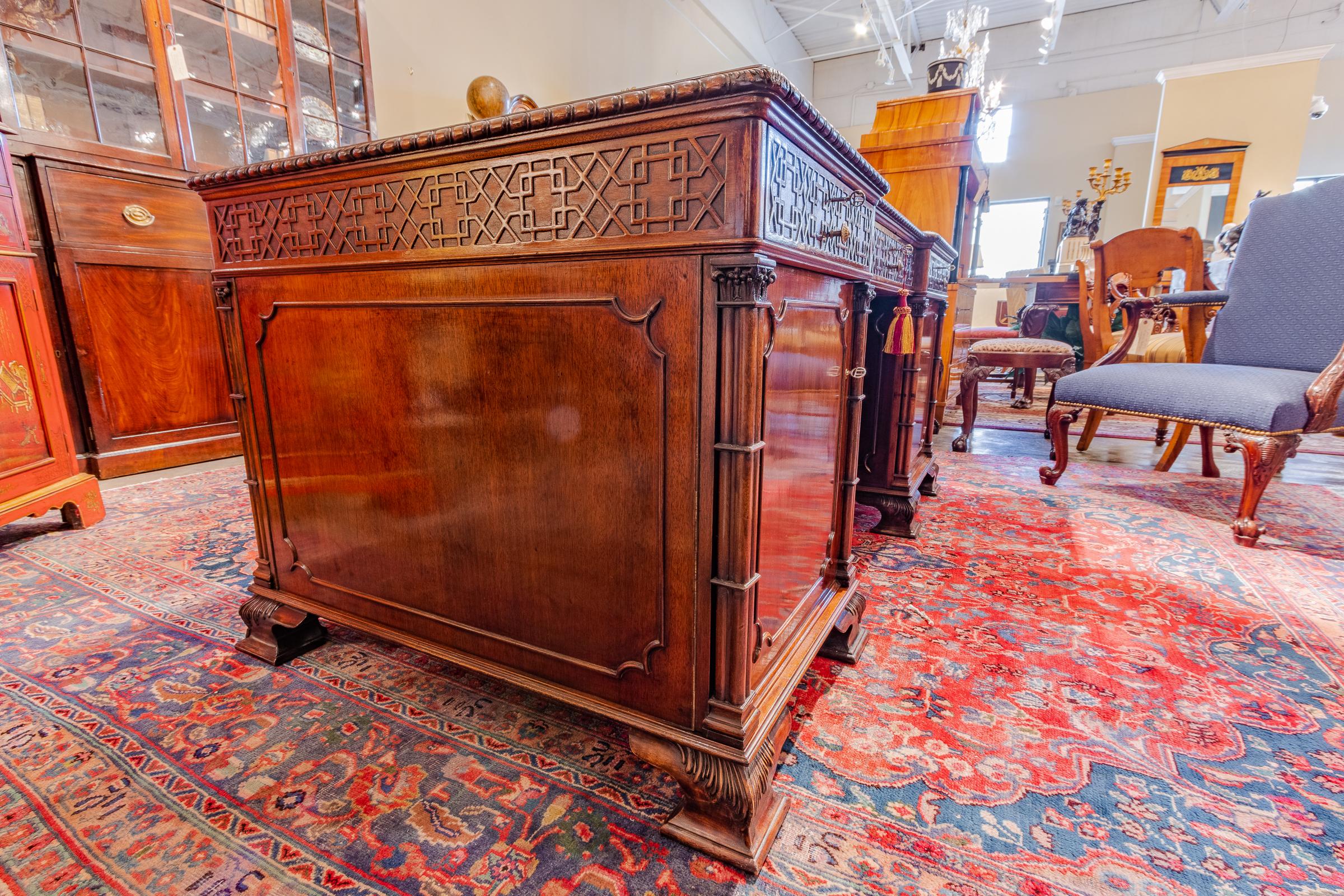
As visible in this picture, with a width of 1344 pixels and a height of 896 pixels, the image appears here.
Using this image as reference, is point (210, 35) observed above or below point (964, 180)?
above

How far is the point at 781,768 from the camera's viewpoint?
97 centimetres

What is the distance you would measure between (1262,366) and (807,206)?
269 centimetres

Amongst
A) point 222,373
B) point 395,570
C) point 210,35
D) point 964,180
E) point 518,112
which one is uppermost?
point 210,35

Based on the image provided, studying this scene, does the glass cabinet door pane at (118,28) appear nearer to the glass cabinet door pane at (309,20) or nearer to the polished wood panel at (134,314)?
the polished wood panel at (134,314)

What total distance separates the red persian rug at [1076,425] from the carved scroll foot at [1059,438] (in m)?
0.62

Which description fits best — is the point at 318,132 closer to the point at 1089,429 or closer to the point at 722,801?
the point at 722,801

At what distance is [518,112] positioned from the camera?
2.57 ft

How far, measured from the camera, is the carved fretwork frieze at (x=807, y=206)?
0.74 meters

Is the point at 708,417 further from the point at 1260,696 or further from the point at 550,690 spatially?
the point at 1260,696

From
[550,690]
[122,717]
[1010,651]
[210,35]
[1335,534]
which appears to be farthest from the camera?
[210,35]

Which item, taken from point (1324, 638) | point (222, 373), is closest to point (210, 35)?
point (222, 373)

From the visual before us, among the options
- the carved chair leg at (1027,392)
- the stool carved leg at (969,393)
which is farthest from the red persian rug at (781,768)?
the carved chair leg at (1027,392)

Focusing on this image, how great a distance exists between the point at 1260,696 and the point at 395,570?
1.74m

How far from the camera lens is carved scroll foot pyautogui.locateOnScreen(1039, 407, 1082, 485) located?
8.36ft
